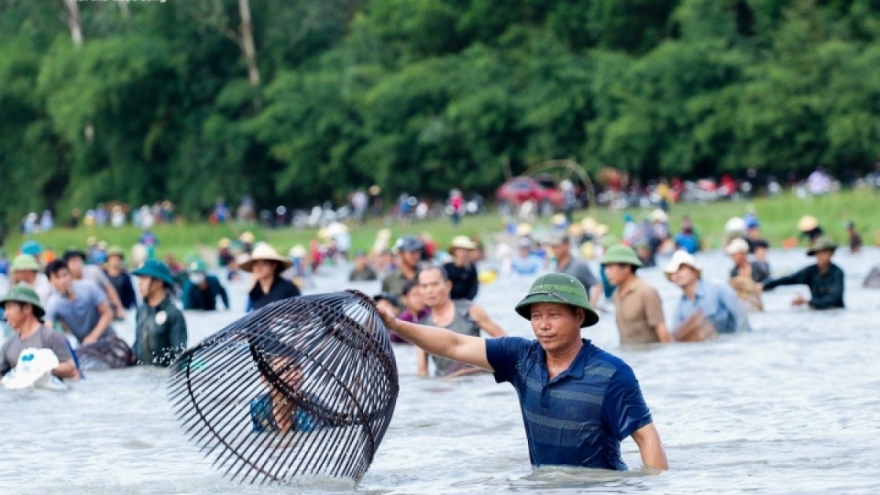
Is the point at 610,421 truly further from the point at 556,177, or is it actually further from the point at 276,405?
the point at 556,177

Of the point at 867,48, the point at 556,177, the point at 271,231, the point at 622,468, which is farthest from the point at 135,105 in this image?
the point at 622,468

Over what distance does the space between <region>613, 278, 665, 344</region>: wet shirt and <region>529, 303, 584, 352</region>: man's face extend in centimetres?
648

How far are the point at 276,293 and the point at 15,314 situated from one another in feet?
6.43

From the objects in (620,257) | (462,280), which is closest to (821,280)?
(462,280)

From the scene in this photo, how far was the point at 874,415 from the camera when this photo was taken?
11211mm

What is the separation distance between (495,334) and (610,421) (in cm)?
512

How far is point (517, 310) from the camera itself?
709cm

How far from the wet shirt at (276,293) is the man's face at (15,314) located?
1758mm

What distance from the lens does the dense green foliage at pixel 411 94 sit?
52062 millimetres

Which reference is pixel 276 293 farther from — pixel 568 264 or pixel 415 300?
pixel 568 264

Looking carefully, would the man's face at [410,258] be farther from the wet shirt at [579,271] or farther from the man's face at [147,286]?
the man's face at [147,286]

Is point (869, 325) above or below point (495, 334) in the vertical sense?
below

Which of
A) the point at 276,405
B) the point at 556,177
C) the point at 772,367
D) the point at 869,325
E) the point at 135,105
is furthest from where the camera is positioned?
the point at 135,105

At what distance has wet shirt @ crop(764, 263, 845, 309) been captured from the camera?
17984mm
